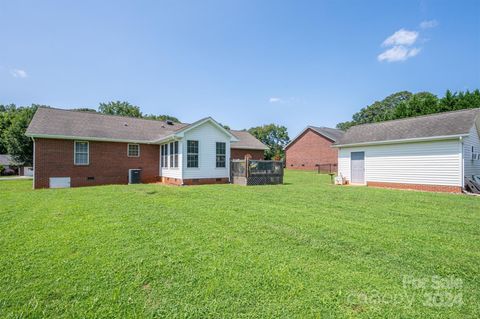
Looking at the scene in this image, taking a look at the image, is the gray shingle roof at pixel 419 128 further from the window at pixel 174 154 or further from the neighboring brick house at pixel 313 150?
the neighboring brick house at pixel 313 150

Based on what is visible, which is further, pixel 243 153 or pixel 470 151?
pixel 243 153

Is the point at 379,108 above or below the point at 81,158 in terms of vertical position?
above

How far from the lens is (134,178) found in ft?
53.2

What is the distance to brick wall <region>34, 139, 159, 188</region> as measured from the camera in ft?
46.1

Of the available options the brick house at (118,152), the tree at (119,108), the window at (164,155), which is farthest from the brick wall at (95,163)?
the tree at (119,108)

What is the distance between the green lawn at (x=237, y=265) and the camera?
8.07 ft

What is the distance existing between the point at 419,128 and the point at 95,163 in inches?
797

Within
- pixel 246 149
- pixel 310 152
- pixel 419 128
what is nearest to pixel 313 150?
pixel 310 152

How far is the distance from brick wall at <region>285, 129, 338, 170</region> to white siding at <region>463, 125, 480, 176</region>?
16.6m

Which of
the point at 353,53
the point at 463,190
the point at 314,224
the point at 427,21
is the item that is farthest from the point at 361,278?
the point at 353,53

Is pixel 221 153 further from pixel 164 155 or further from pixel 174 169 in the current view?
pixel 164 155

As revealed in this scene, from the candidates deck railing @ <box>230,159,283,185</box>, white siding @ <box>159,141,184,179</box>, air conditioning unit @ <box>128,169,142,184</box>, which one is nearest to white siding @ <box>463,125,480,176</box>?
deck railing @ <box>230,159,283,185</box>

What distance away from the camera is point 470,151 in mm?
12531

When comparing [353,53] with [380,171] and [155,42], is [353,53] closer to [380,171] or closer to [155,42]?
[380,171]
